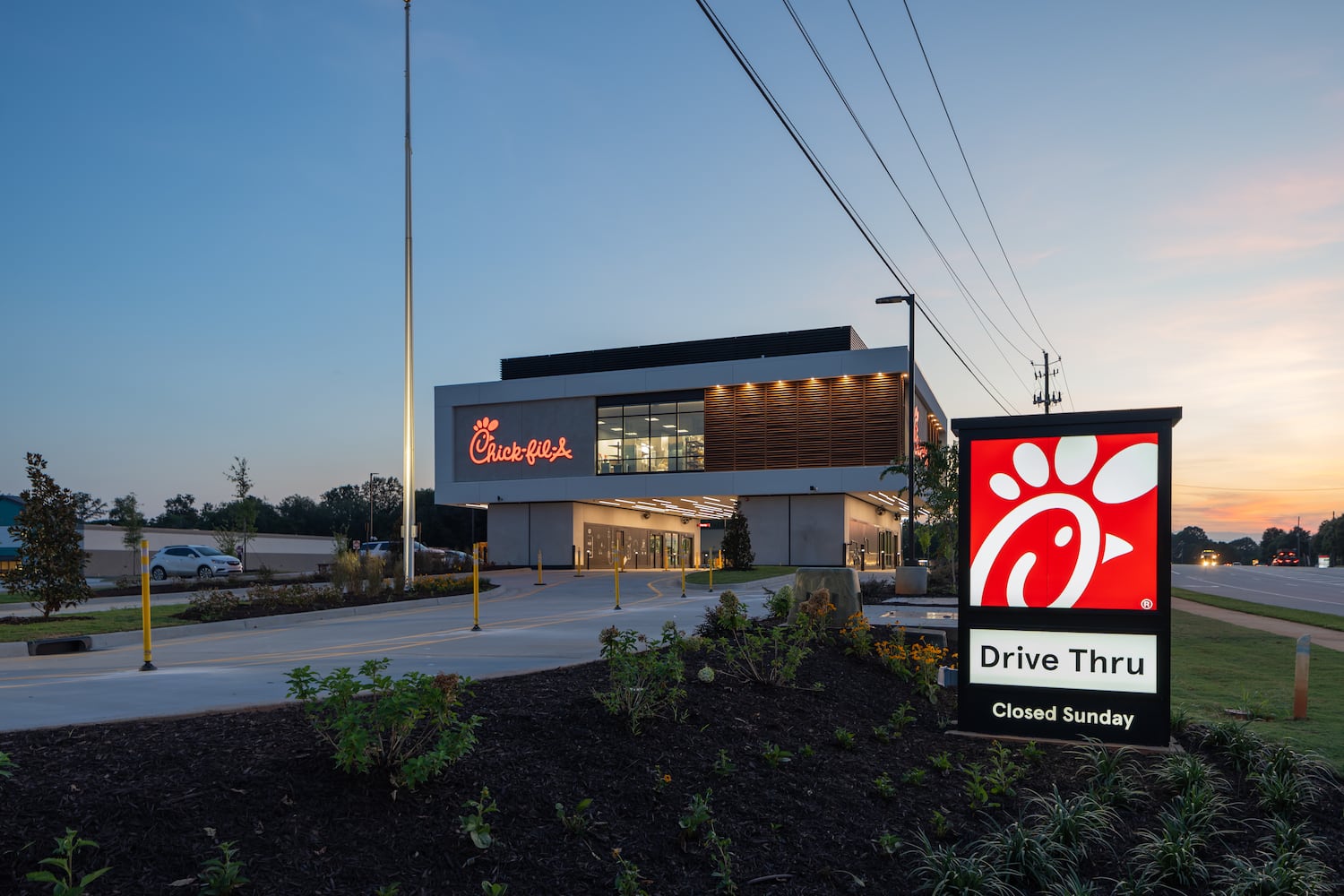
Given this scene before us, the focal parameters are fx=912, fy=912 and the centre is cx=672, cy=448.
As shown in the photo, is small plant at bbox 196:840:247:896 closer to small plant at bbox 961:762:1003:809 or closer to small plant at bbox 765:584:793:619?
small plant at bbox 961:762:1003:809

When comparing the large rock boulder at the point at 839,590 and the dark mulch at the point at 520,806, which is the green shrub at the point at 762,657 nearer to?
the dark mulch at the point at 520,806

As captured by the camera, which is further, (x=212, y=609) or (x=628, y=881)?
(x=212, y=609)

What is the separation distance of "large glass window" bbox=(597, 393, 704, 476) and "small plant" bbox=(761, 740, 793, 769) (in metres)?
46.3

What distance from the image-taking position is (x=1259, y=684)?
12.3m

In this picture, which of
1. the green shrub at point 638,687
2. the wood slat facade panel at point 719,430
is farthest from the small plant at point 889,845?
the wood slat facade panel at point 719,430

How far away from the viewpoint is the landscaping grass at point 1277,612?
22.1 meters

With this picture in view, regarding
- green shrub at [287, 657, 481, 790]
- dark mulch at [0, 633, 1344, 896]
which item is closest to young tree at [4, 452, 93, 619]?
dark mulch at [0, 633, 1344, 896]

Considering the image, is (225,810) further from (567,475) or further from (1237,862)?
(567,475)

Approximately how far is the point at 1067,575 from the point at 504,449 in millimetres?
50727

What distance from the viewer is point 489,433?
5684 cm

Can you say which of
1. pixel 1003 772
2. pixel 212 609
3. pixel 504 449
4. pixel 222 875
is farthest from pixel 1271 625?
pixel 504 449

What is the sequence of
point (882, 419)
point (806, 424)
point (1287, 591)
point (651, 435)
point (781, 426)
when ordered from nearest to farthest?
point (1287, 591) < point (882, 419) < point (806, 424) < point (781, 426) < point (651, 435)

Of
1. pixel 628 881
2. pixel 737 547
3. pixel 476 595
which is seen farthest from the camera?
pixel 737 547

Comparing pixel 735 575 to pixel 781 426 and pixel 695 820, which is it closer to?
pixel 781 426
